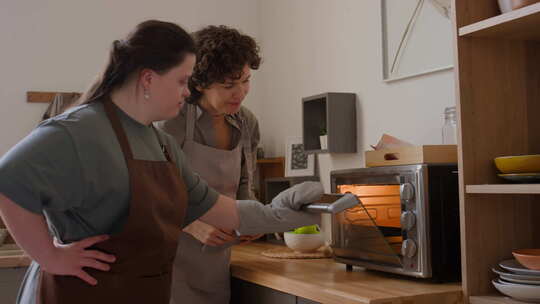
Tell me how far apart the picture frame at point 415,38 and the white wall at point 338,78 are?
0.13 feet

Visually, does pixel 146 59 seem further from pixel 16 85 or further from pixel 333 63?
pixel 16 85

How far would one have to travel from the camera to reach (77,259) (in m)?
1.37

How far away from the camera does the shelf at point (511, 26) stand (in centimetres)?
150

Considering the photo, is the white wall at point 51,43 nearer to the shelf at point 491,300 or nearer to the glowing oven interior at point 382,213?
the glowing oven interior at point 382,213

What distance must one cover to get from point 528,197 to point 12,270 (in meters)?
2.00

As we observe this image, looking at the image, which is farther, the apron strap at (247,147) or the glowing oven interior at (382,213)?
the apron strap at (247,147)

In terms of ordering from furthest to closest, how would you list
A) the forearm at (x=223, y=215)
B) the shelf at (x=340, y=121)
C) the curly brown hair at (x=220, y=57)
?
the shelf at (x=340, y=121)
the curly brown hair at (x=220, y=57)
the forearm at (x=223, y=215)

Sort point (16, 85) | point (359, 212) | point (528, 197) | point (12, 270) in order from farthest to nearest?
point (16, 85), point (12, 270), point (359, 212), point (528, 197)

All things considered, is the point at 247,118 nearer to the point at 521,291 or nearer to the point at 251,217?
the point at 251,217

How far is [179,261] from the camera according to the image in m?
2.10

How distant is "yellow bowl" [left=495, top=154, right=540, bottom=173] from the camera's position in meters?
1.54

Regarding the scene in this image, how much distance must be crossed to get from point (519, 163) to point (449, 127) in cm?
49

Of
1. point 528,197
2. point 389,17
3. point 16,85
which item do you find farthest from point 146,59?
point 16,85

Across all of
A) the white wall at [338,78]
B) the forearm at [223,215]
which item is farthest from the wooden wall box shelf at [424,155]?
the forearm at [223,215]
